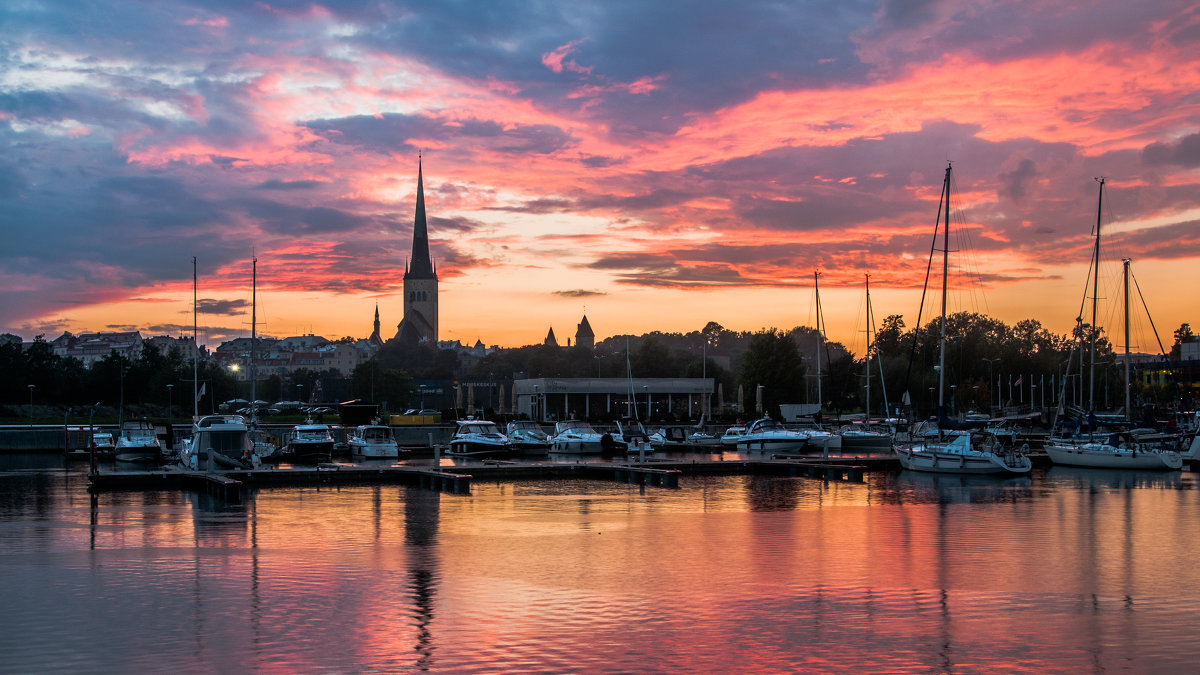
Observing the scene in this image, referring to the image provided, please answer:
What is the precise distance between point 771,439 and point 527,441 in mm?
14887

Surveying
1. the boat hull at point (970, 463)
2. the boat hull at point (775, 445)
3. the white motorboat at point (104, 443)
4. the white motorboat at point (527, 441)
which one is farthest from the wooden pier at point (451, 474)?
the white motorboat at point (104, 443)

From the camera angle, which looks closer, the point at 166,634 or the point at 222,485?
the point at 166,634

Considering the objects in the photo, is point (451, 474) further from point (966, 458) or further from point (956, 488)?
point (966, 458)

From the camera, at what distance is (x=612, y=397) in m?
99.1

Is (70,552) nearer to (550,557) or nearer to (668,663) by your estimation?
(550,557)

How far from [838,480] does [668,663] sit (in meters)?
33.6

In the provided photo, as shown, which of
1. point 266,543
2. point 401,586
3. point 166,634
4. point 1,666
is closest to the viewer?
point 1,666

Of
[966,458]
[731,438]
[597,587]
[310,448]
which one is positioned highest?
[310,448]

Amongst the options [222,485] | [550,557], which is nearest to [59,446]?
[222,485]

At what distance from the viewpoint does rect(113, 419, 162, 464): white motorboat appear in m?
56.8

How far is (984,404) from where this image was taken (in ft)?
379

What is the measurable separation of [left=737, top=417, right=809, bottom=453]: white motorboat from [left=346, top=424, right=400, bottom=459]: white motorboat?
71.3 ft

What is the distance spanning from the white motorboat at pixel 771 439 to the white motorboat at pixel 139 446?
1352 inches

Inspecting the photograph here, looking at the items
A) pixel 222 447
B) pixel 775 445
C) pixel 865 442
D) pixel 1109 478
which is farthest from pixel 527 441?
pixel 1109 478
